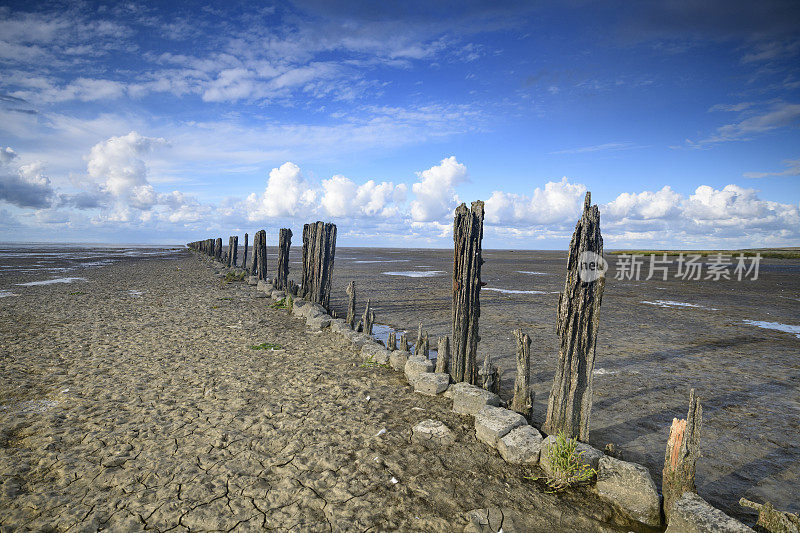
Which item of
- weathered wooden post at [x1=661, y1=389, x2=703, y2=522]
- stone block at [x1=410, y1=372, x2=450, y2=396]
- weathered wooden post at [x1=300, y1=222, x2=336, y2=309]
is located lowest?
stone block at [x1=410, y1=372, x2=450, y2=396]

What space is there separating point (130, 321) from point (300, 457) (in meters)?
9.29

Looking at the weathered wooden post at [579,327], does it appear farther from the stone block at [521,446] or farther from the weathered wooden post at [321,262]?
the weathered wooden post at [321,262]

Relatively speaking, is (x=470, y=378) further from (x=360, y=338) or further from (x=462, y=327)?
(x=360, y=338)

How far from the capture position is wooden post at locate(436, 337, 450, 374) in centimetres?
672

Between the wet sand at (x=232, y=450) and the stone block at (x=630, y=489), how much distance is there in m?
0.21

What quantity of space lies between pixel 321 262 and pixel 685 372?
10.3 m

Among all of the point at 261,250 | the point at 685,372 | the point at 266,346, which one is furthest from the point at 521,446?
the point at 261,250

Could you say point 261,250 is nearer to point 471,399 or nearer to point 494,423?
point 471,399

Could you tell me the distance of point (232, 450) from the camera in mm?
4555

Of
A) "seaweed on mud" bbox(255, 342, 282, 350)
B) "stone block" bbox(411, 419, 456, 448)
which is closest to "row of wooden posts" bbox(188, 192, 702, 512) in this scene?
"stone block" bbox(411, 419, 456, 448)

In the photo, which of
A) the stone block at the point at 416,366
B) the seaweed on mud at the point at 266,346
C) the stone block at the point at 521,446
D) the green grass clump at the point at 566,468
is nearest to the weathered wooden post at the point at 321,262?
the seaweed on mud at the point at 266,346

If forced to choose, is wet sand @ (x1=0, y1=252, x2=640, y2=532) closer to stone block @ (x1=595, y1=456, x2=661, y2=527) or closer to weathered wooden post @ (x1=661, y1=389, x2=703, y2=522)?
stone block @ (x1=595, y1=456, x2=661, y2=527)

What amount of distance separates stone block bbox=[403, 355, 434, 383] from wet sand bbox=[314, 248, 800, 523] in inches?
42.8

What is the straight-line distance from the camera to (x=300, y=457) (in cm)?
445
